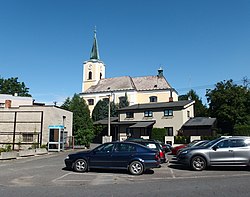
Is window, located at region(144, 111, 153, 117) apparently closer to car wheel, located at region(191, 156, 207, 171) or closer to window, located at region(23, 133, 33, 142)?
window, located at region(23, 133, 33, 142)

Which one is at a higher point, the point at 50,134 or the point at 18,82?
the point at 18,82

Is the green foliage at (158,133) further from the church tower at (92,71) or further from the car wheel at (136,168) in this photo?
the church tower at (92,71)

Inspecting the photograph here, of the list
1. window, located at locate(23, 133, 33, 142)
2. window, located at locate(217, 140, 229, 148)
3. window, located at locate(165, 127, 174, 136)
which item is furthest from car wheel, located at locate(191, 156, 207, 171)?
window, located at locate(165, 127, 174, 136)

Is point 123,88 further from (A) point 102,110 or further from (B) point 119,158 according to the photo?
(B) point 119,158

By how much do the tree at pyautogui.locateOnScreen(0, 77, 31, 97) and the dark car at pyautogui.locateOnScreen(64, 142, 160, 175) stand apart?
7969 cm

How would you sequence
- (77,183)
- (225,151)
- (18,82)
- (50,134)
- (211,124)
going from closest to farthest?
1. (77,183)
2. (225,151)
3. (50,134)
4. (211,124)
5. (18,82)

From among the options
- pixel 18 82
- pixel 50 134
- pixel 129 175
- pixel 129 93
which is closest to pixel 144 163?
pixel 129 175

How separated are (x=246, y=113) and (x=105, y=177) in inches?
1639

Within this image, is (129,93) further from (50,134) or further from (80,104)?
(50,134)

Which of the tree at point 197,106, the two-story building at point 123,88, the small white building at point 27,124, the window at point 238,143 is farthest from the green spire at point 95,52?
the window at point 238,143

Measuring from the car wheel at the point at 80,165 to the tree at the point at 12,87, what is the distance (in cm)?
7955

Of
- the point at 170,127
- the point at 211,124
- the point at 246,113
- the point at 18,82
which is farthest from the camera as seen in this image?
the point at 18,82

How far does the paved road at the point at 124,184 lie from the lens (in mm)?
8883

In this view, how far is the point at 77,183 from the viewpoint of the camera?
35.3ft
